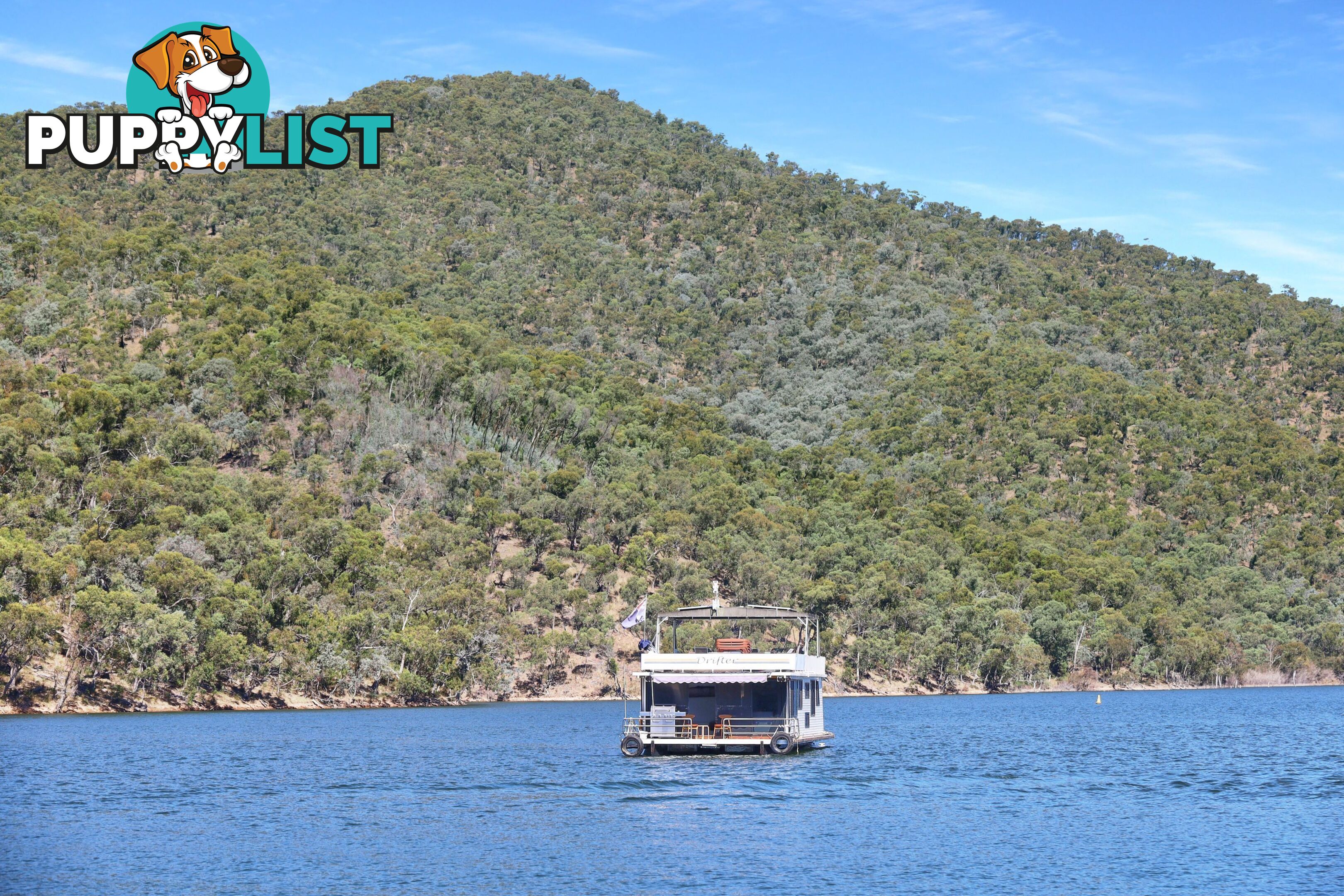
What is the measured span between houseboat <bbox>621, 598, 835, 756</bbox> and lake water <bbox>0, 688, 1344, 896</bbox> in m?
1.25

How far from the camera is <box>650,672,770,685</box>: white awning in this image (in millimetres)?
58750

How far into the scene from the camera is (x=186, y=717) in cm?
8706

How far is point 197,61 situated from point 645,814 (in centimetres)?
3873

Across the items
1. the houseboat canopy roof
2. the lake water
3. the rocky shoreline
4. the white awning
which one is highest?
the houseboat canopy roof

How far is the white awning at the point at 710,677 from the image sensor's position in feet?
193

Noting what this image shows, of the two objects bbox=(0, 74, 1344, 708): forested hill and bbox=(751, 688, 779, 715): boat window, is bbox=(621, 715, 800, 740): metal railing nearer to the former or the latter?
bbox=(751, 688, 779, 715): boat window

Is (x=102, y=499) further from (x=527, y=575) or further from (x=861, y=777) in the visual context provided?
(x=861, y=777)

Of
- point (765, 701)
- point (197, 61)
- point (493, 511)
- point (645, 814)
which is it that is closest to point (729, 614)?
point (765, 701)

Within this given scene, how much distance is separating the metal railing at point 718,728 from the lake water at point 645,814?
1.36 m

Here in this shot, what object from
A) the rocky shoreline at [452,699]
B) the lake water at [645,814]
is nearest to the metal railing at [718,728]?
the lake water at [645,814]

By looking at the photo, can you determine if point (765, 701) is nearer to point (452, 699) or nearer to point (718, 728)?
point (718, 728)

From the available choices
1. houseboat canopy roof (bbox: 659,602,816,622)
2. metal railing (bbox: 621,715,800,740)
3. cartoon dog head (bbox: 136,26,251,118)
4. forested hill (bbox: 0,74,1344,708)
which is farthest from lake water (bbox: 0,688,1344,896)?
cartoon dog head (bbox: 136,26,251,118)

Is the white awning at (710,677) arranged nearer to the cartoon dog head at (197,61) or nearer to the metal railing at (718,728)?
the metal railing at (718,728)

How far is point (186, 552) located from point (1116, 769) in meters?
71.3
